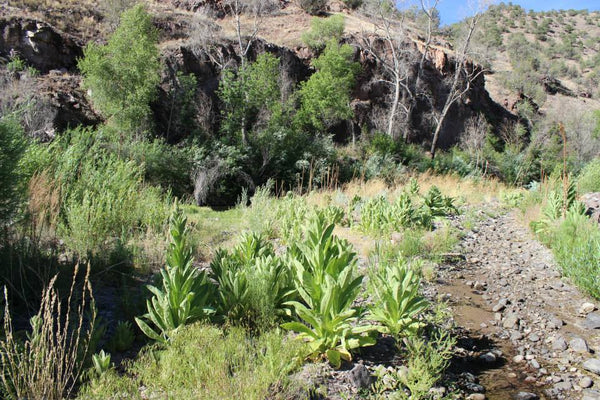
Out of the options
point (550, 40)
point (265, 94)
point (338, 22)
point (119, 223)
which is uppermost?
point (550, 40)

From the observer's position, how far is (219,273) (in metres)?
3.46

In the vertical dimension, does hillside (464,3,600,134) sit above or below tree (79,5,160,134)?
above

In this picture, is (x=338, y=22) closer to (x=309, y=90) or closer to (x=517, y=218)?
(x=309, y=90)

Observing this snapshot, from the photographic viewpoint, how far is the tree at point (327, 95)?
2014 centimetres

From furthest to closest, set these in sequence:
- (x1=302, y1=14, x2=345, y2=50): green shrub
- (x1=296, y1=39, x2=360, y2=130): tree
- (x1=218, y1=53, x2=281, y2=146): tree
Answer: (x1=302, y1=14, x2=345, y2=50): green shrub < (x1=296, y1=39, x2=360, y2=130): tree < (x1=218, y1=53, x2=281, y2=146): tree

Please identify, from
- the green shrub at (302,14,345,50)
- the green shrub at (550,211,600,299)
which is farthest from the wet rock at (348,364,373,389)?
the green shrub at (302,14,345,50)

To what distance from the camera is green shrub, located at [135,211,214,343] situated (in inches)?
109

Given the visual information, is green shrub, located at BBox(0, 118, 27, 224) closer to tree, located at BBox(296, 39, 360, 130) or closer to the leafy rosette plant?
the leafy rosette plant

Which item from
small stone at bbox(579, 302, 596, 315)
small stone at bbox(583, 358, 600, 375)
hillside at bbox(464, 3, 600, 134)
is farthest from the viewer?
hillside at bbox(464, 3, 600, 134)

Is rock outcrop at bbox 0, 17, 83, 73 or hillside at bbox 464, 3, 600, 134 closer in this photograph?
rock outcrop at bbox 0, 17, 83, 73

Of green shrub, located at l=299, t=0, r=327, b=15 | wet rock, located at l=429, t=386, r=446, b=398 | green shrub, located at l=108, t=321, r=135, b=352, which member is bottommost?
green shrub, located at l=108, t=321, r=135, b=352

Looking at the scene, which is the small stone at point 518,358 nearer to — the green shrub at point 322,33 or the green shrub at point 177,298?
the green shrub at point 177,298

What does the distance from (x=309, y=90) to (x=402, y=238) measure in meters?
16.0

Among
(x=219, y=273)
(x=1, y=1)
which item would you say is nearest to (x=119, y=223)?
(x=219, y=273)
